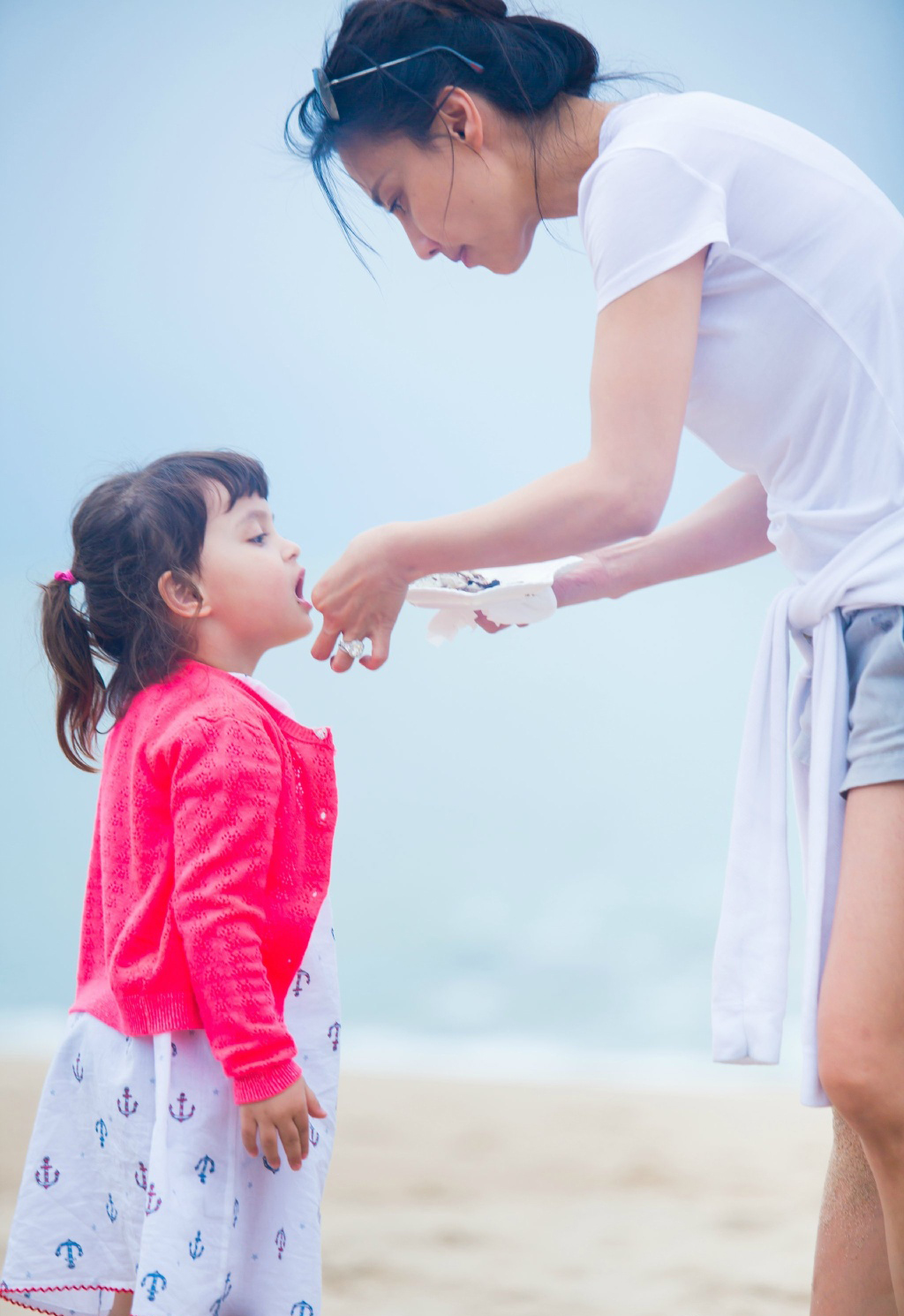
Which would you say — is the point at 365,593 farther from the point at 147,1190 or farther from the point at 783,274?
the point at 147,1190

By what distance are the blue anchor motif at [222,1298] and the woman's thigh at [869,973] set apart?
0.53 m

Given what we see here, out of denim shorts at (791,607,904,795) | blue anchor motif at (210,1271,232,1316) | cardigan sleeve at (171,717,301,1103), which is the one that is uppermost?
denim shorts at (791,607,904,795)

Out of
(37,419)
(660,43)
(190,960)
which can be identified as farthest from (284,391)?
(190,960)

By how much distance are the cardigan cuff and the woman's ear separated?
0.81 meters

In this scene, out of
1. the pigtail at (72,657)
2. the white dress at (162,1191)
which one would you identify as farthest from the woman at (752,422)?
the white dress at (162,1191)

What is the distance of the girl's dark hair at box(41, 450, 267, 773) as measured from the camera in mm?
1237

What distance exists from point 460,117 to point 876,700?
2.02 feet

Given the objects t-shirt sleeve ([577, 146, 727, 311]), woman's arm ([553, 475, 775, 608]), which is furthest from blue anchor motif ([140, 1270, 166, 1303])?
t-shirt sleeve ([577, 146, 727, 311])

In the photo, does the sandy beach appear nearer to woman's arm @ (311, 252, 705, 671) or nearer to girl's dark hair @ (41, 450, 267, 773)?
girl's dark hair @ (41, 450, 267, 773)

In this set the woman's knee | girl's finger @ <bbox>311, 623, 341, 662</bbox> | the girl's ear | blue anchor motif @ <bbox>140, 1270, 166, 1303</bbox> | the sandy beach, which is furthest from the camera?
the sandy beach

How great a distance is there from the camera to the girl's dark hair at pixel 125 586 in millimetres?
1237

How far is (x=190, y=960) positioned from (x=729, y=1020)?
456mm

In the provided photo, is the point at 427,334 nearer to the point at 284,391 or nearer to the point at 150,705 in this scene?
the point at 284,391

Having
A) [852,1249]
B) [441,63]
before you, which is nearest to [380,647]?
[441,63]
